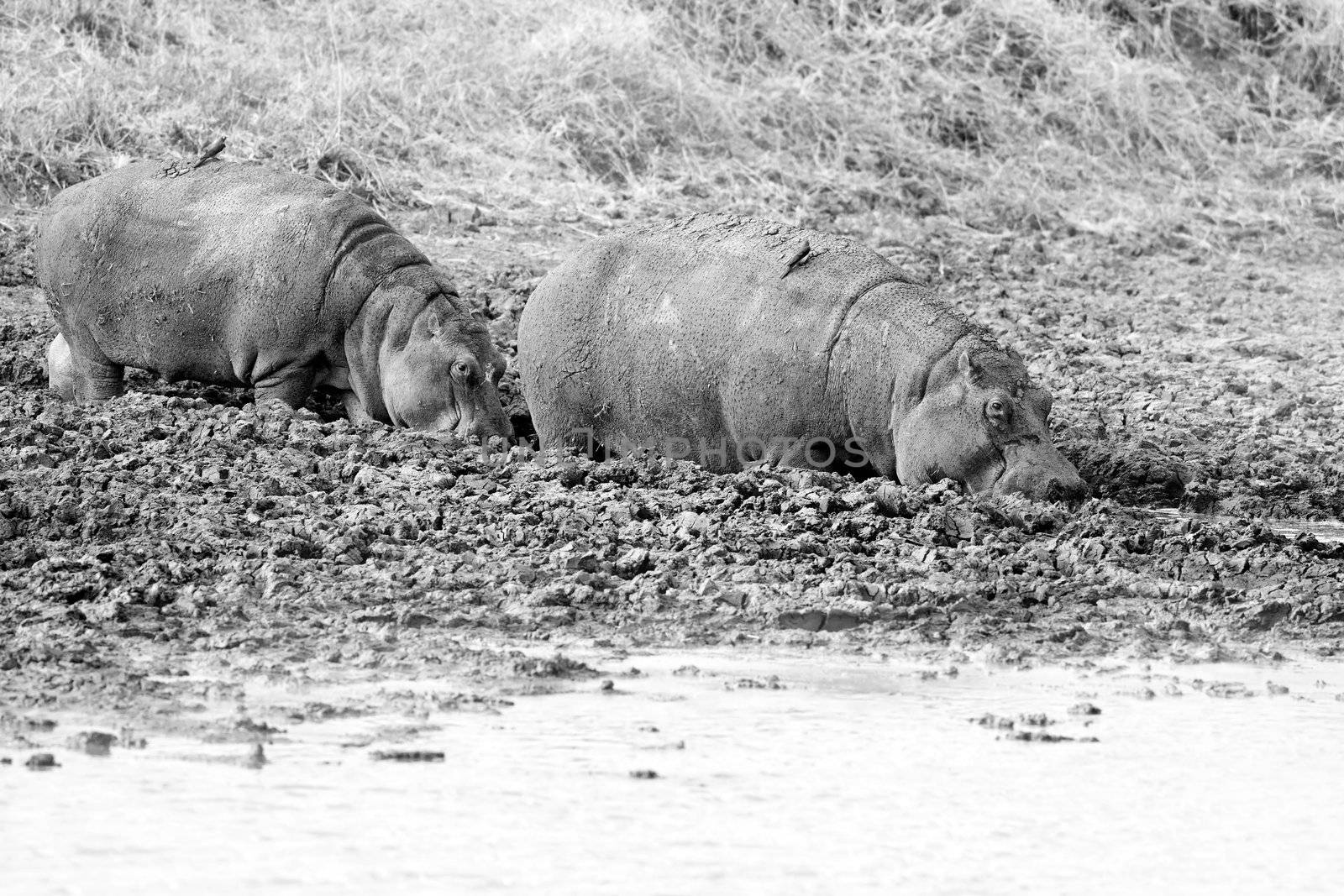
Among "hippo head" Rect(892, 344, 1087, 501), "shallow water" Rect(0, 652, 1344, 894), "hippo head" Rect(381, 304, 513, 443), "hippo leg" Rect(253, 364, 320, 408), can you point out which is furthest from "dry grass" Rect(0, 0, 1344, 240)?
"shallow water" Rect(0, 652, 1344, 894)

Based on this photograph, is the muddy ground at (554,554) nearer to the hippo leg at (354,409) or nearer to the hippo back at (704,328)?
the hippo leg at (354,409)

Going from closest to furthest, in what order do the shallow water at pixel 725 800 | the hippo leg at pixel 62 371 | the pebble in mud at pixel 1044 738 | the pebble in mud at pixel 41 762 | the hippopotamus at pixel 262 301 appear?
1. the shallow water at pixel 725 800
2. the pebble in mud at pixel 41 762
3. the pebble in mud at pixel 1044 738
4. the hippopotamus at pixel 262 301
5. the hippo leg at pixel 62 371

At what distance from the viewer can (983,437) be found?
8.04 meters

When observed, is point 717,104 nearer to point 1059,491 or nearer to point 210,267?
point 210,267

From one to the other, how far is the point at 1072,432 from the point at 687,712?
14.9 ft

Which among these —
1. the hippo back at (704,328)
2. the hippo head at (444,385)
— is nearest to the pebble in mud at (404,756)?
the hippo back at (704,328)

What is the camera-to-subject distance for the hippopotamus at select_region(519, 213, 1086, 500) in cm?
812

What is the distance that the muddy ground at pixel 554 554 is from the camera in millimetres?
5965

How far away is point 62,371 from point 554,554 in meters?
4.29

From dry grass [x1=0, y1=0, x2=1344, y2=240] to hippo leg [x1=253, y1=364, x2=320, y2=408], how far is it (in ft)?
10.8

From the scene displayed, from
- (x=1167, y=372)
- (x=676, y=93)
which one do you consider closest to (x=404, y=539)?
(x=1167, y=372)

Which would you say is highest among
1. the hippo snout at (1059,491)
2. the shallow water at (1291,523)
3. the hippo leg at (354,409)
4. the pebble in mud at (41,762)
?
the pebble in mud at (41,762)

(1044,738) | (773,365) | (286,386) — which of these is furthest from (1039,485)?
(286,386)

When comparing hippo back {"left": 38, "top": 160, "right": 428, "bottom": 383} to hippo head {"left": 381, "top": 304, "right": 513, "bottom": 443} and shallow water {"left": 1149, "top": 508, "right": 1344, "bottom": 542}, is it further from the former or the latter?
shallow water {"left": 1149, "top": 508, "right": 1344, "bottom": 542}
